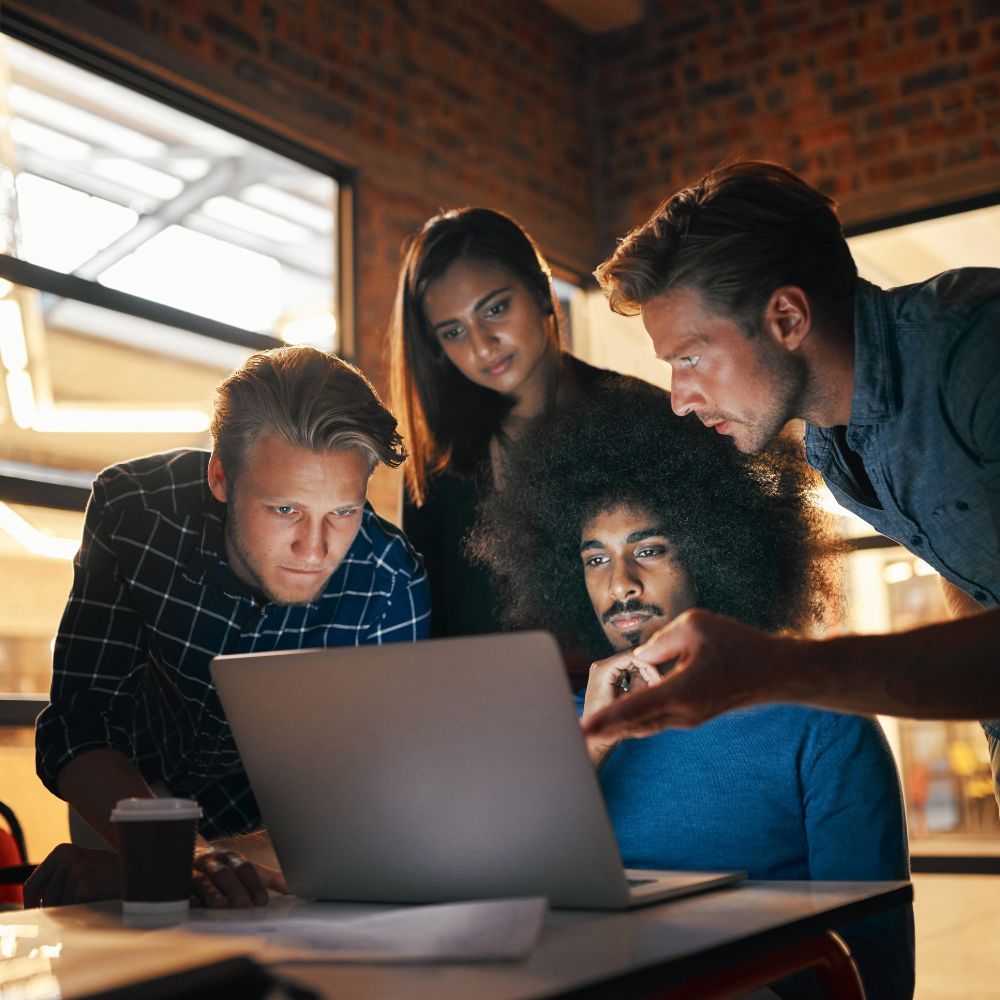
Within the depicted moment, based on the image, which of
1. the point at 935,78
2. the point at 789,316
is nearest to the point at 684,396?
the point at 789,316

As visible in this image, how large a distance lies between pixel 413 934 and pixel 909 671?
1.65 ft

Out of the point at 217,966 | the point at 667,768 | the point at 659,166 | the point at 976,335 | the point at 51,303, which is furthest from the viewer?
the point at 659,166

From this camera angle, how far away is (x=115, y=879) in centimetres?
141

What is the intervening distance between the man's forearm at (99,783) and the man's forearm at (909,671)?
100cm

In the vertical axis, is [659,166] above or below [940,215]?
above

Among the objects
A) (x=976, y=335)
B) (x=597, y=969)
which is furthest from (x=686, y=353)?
(x=597, y=969)

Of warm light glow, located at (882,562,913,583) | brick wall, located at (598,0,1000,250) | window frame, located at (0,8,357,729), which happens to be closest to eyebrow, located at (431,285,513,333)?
window frame, located at (0,8,357,729)

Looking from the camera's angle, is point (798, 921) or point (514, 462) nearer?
point (798, 921)

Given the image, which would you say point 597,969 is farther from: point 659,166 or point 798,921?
point 659,166

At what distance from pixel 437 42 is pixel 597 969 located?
412 cm

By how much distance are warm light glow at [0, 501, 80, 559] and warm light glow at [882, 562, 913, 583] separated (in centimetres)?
263

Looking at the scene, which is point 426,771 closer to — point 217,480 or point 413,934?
point 413,934

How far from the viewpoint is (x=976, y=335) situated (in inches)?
57.8

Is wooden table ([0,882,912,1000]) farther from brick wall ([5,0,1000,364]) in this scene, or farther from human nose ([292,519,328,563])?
brick wall ([5,0,1000,364])
